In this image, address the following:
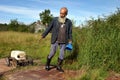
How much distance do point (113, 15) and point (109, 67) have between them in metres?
2.15

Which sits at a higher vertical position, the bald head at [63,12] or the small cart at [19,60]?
the bald head at [63,12]

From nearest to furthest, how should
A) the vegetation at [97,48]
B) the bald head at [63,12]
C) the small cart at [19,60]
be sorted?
the bald head at [63,12]
the vegetation at [97,48]
the small cart at [19,60]

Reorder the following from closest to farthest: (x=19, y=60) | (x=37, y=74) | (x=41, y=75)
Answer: (x=41, y=75) < (x=37, y=74) < (x=19, y=60)

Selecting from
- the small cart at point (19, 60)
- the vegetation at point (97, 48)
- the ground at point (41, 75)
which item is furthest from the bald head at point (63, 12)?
the small cart at point (19, 60)

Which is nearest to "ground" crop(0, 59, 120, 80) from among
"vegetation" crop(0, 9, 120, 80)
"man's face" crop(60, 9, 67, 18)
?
"vegetation" crop(0, 9, 120, 80)

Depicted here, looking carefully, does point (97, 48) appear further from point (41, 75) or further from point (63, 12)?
point (41, 75)

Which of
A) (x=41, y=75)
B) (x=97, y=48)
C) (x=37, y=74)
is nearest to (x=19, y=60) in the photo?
(x=37, y=74)

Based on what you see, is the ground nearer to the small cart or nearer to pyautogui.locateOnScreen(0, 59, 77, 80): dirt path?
pyautogui.locateOnScreen(0, 59, 77, 80): dirt path

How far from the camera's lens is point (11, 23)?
5394 centimetres

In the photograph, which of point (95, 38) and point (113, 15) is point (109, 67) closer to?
point (95, 38)

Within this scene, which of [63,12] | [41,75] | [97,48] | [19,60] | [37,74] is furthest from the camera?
[19,60]

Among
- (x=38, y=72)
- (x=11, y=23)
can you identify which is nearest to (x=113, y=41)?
(x=38, y=72)

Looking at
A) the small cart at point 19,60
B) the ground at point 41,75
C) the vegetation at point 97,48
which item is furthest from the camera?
the small cart at point 19,60

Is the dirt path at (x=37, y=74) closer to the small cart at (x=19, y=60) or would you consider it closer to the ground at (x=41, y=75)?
the ground at (x=41, y=75)
